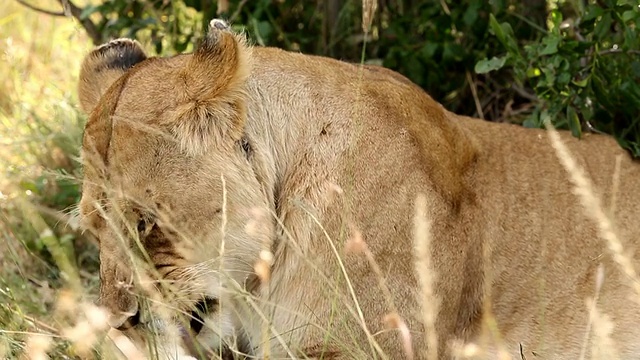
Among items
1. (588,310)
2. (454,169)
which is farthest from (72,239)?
(588,310)

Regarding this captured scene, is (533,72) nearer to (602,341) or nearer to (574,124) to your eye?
(574,124)

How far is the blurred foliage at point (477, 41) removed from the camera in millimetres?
3545

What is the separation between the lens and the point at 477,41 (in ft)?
14.5

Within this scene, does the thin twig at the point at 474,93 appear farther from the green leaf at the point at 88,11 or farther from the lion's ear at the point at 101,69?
the lion's ear at the point at 101,69

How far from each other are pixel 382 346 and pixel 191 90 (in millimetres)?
830

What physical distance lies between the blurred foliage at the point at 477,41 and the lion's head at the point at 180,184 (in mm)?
1193

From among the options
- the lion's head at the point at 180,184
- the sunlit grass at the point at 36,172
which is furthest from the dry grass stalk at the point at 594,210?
the sunlit grass at the point at 36,172

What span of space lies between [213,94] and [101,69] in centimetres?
58

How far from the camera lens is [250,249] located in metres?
2.72

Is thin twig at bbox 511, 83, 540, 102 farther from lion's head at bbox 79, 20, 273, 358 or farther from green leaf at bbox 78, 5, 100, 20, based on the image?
lion's head at bbox 79, 20, 273, 358

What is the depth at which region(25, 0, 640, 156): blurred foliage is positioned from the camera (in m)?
3.54

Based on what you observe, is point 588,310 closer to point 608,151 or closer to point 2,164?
point 608,151

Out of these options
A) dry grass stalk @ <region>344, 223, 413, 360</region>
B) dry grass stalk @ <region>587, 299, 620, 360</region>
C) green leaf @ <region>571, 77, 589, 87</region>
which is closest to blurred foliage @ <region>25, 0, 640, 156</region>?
green leaf @ <region>571, 77, 589, 87</region>

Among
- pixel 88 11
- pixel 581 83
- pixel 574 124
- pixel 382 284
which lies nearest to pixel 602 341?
pixel 382 284
